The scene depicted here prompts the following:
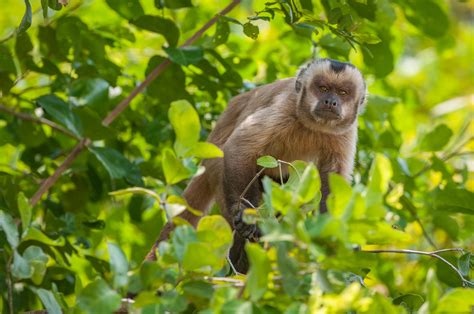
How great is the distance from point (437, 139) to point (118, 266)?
335 cm

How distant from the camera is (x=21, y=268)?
10.3 feet

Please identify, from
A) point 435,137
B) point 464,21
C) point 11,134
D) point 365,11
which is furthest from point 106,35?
point 464,21

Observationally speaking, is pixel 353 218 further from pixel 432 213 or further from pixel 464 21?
pixel 464 21

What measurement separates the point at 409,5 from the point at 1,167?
2.73 meters

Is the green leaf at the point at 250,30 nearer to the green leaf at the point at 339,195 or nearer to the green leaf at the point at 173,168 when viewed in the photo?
the green leaf at the point at 173,168

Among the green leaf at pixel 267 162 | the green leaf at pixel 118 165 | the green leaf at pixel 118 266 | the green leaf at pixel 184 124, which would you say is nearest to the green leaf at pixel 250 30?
the green leaf at pixel 267 162

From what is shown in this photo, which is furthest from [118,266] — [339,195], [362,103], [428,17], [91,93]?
[428,17]

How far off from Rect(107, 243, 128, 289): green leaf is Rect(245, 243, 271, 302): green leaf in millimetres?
421

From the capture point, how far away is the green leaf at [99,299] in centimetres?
250

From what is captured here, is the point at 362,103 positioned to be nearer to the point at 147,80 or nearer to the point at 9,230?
the point at 147,80

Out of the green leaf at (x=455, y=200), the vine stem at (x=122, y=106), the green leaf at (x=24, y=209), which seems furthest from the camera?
the vine stem at (x=122, y=106)

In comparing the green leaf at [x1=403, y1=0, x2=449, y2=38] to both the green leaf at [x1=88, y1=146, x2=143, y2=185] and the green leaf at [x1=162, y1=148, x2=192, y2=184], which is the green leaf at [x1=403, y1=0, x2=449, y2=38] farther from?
the green leaf at [x1=162, y1=148, x2=192, y2=184]

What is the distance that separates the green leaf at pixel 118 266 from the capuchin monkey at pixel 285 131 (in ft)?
7.28

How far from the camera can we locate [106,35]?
5.45 metres
